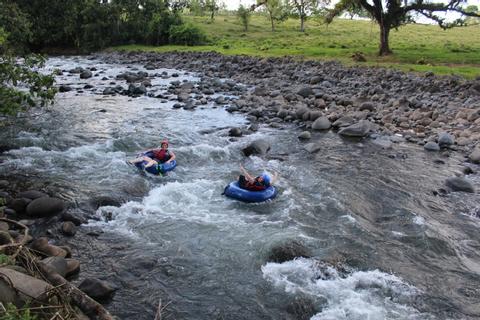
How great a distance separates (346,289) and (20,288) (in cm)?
558

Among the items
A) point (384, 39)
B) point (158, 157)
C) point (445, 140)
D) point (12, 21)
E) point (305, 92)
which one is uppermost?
point (12, 21)

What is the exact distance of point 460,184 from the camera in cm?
1387

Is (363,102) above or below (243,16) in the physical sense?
below

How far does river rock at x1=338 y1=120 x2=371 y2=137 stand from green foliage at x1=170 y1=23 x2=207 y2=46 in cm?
4270

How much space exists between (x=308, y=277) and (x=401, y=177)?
7.46 meters

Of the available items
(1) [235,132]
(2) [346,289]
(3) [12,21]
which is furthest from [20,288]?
(1) [235,132]

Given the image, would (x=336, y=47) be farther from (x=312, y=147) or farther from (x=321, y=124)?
(x=312, y=147)

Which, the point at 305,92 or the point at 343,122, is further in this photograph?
the point at 305,92

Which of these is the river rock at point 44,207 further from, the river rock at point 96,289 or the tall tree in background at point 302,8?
the tall tree in background at point 302,8

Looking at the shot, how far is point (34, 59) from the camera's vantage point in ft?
43.9

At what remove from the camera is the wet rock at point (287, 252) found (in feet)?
31.3

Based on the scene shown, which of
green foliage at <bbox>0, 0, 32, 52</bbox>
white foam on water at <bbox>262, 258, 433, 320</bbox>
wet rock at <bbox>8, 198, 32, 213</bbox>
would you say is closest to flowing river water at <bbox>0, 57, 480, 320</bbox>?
white foam on water at <bbox>262, 258, 433, 320</bbox>

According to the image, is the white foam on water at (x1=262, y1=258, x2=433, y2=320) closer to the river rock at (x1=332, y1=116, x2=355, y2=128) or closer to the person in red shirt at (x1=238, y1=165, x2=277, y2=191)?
the person in red shirt at (x1=238, y1=165, x2=277, y2=191)

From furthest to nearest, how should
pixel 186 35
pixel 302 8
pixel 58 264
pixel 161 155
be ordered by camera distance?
pixel 302 8 → pixel 186 35 → pixel 161 155 → pixel 58 264
